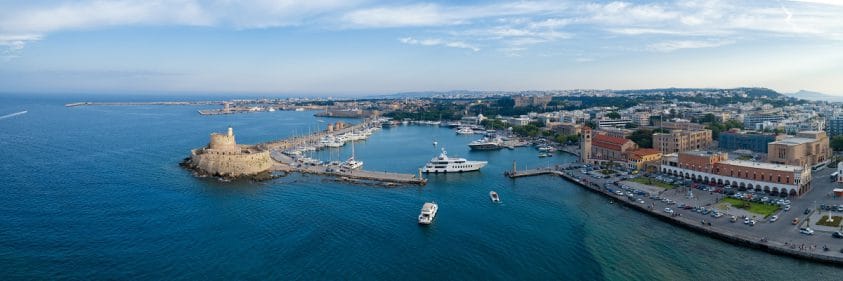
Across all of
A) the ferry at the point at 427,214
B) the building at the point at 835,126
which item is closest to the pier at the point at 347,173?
the ferry at the point at 427,214

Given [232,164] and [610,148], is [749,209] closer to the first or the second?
[610,148]

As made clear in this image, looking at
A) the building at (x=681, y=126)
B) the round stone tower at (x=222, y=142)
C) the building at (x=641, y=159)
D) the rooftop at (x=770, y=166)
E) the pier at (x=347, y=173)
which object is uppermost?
the round stone tower at (x=222, y=142)

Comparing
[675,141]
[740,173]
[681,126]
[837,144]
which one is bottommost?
[740,173]

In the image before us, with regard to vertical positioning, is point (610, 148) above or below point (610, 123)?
below

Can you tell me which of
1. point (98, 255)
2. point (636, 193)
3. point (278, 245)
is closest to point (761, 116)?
point (636, 193)

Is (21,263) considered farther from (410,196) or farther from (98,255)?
(410,196)

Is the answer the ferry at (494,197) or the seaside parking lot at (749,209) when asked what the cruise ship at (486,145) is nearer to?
the seaside parking lot at (749,209)

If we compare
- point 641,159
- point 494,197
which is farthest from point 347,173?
point 641,159

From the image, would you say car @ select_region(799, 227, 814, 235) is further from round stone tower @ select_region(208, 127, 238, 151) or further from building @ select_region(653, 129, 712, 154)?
round stone tower @ select_region(208, 127, 238, 151)
